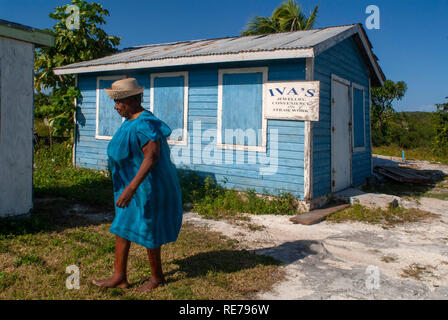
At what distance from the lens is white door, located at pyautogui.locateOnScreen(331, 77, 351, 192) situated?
26.8ft

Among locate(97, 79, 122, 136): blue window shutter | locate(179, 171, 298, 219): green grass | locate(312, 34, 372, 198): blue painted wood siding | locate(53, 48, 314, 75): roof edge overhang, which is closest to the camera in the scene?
locate(53, 48, 314, 75): roof edge overhang

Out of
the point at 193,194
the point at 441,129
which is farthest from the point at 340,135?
the point at 441,129

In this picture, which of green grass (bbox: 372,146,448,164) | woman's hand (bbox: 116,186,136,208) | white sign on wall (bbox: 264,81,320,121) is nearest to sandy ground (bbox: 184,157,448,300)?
woman's hand (bbox: 116,186,136,208)

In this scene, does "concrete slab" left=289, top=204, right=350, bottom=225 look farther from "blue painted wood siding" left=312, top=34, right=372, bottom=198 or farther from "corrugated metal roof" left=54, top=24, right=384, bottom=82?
"corrugated metal roof" left=54, top=24, right=384, bottom=82

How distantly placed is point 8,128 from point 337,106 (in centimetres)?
641

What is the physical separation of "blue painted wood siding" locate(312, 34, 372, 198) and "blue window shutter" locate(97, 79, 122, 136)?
518 centimetres

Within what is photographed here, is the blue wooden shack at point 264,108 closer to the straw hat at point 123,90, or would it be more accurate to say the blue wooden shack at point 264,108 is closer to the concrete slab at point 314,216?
the concrete slab at point 314,216

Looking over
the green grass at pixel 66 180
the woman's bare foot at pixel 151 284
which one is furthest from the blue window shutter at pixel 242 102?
the woman's bare foot at pixel 151 284

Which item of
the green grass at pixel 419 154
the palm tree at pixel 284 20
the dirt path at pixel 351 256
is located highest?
the palm tree at pixel 284 20

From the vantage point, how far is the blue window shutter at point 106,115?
9.96 metres

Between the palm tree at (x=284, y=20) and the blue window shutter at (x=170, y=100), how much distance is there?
430 inches
